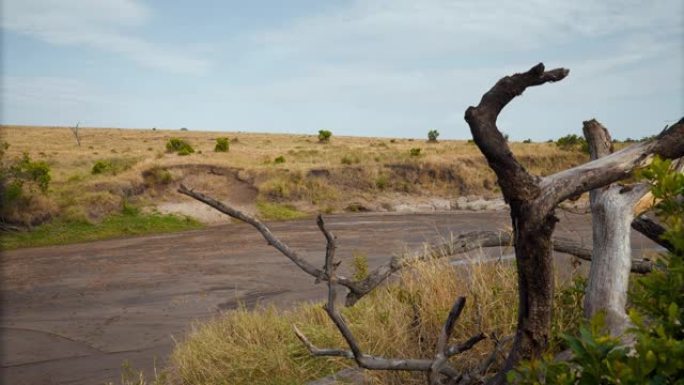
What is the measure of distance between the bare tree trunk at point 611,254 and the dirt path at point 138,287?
247cm

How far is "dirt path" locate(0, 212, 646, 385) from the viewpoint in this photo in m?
9.58

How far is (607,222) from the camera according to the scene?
4.06 m

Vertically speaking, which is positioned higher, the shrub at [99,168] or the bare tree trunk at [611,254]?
the bare tree trunk at [611,254]

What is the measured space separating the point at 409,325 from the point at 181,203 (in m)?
21.1

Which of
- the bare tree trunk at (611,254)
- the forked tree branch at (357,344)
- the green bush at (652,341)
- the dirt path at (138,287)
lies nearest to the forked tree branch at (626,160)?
the bare tree trunk at (611,254)

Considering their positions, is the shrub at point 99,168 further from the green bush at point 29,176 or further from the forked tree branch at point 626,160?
the forked tree branch at point 626,160

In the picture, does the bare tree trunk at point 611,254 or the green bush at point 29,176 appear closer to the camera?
the bare tree trunk at point 611,254

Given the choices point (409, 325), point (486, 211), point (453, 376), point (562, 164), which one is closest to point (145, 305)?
point (409, 325)

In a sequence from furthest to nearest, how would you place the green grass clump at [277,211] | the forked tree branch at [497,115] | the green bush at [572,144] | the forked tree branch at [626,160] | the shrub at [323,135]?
1. the shrub at [323,135]
2. the green bush at [572,144]
3. the green grass clump at [277,211]
4. the forked tree branch at [626,160]
5. the forked tree branch at [497,115]

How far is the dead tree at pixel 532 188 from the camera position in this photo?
272cm

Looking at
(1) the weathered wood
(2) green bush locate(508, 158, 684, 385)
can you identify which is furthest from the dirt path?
(2) green bush locate(508, 158, 684, 385)

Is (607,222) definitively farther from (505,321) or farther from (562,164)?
(562,164)

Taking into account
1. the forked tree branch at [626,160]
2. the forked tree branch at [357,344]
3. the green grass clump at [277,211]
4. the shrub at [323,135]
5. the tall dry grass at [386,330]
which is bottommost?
the green grass clump at [277,211]

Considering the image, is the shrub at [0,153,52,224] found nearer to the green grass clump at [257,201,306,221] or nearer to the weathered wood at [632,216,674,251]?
the green grass clump at [257,201,306,221]
